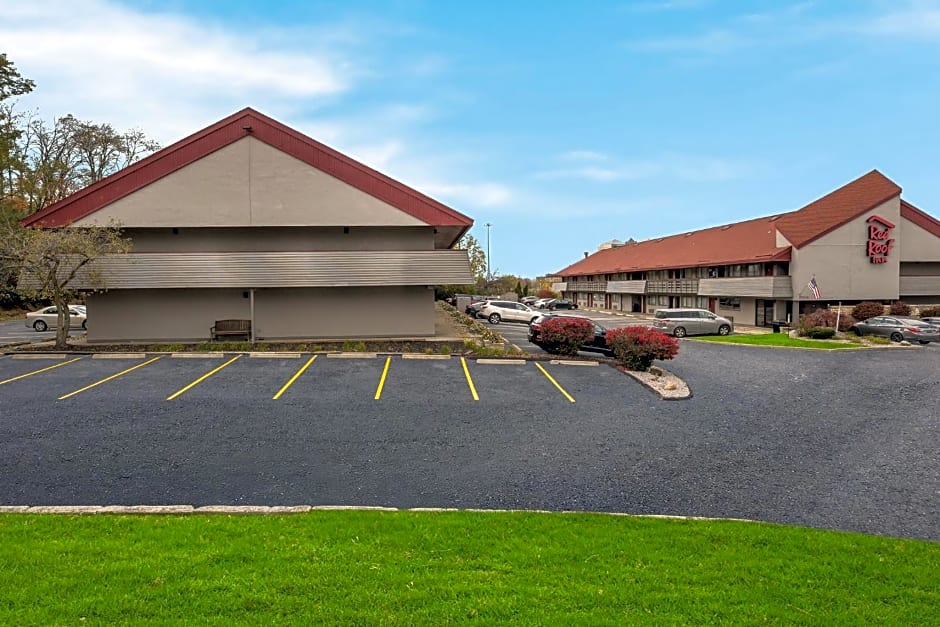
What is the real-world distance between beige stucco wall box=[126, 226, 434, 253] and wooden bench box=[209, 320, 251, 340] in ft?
9.96

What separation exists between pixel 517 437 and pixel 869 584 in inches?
253

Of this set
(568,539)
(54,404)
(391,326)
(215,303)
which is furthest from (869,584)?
(215,303)

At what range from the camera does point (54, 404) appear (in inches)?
503

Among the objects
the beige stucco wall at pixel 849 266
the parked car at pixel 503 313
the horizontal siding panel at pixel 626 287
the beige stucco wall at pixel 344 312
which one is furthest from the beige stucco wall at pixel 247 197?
the horizontal siding panel at pixel 626 287

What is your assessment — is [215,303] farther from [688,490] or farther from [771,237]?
[771,237]

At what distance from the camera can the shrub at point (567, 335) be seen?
20.1 m

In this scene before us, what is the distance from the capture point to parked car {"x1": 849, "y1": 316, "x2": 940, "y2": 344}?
94.5 ft

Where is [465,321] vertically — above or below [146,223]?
below

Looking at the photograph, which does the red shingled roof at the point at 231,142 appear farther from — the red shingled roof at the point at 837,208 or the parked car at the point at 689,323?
the red shingled roof at the point at 837,208

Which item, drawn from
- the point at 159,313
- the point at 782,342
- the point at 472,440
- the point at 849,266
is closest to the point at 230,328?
the point at 159,313

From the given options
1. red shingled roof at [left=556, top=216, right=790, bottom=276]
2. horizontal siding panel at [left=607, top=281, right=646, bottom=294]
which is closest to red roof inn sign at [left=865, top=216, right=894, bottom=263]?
red shingled roof at [left=556, top=216, right=790, bottom=276]

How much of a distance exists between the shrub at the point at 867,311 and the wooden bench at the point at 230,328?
35591 mm

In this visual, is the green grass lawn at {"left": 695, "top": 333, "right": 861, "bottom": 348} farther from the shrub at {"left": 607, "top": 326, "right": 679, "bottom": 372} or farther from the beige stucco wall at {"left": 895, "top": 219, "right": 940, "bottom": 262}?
the beige stucco wall at {"left": 895, "top": 219, "right": 940, "bottom": 262}

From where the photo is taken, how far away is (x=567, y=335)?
2003cm
